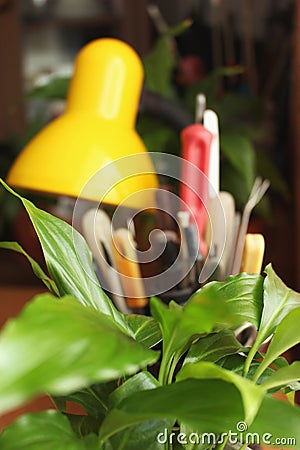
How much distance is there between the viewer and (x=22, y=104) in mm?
3021

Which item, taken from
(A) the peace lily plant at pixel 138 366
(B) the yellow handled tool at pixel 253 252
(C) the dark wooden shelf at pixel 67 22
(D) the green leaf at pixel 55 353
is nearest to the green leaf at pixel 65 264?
(A) the peace lily plant at pixel 138 366

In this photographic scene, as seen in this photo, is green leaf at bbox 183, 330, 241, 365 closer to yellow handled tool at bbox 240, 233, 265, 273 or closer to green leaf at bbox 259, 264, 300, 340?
green leaf at bbox 259, 264, 300, 340

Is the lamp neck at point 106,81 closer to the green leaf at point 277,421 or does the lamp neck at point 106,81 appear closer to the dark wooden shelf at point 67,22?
the green leaf at point 277,421

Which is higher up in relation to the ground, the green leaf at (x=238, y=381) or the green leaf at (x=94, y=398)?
the green leaf at (x=238, y=381)

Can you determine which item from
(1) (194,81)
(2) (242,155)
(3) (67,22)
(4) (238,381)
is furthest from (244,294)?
(3) (67,22)

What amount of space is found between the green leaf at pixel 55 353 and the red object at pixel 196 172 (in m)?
0.38

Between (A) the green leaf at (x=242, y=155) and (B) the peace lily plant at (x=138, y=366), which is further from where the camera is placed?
(A) the green leaf at (x=242, y=155)

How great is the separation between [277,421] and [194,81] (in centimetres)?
141

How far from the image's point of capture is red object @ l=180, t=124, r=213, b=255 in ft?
2.21

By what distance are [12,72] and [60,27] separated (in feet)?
0.84

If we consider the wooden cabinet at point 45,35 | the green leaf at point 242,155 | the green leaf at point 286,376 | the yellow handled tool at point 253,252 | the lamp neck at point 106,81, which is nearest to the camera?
the green leaf at point 286,376

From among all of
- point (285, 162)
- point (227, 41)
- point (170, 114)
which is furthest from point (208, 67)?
point (170, 114)

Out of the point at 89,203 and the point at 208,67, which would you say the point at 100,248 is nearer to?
the point at 89,203

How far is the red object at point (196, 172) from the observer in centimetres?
67
